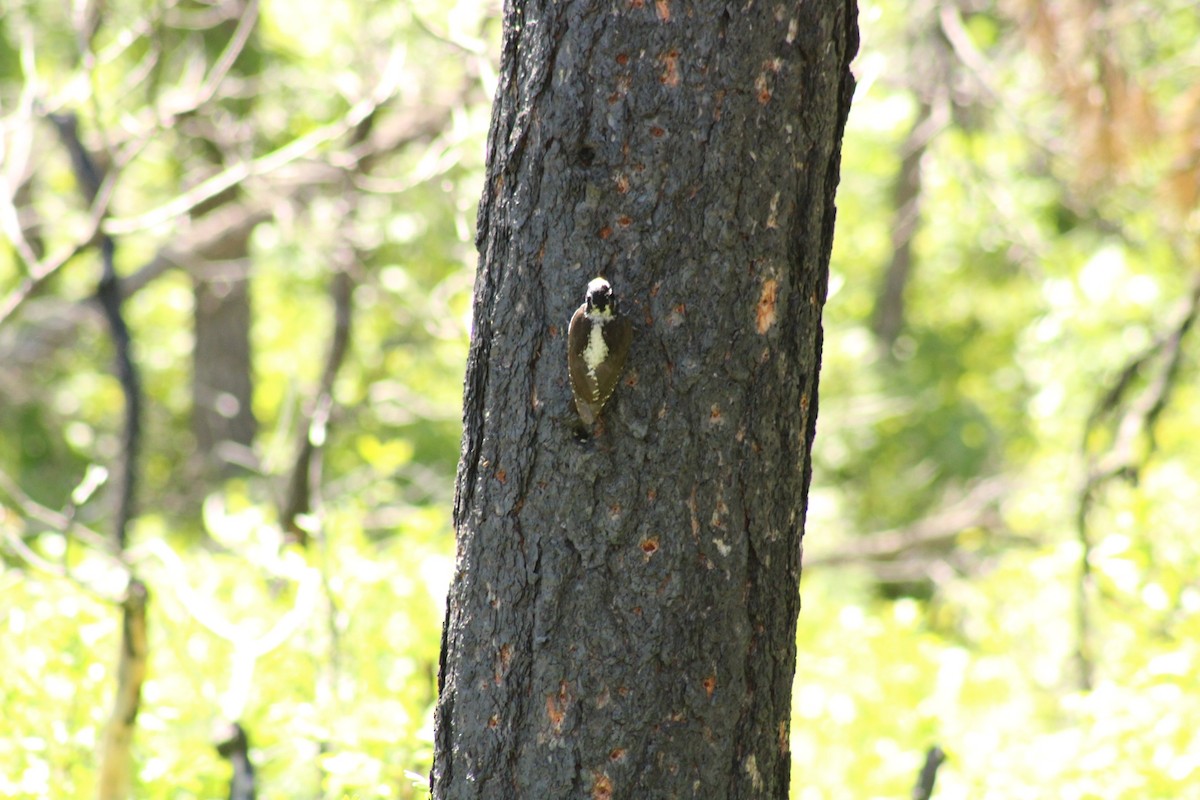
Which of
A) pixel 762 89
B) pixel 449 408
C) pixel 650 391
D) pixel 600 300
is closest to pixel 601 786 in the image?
pixel 650 391

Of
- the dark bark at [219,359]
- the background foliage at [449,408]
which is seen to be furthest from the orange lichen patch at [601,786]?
the dark bark at [219,359]

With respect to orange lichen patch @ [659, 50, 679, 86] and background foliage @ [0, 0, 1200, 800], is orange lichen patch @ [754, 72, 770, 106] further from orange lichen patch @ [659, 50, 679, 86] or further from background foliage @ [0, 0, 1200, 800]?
background foliage @ [0, 0, 1200, 800]

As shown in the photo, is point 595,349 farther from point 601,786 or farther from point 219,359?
point 219,359

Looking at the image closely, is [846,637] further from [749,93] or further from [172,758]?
[749,93]

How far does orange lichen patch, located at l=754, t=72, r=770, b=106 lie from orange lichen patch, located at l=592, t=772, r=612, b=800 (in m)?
0.86

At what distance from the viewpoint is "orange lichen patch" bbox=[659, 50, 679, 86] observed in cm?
146

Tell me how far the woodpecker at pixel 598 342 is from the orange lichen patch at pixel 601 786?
0.47 m

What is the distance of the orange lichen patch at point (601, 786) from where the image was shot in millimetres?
1476

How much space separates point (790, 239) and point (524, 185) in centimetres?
34

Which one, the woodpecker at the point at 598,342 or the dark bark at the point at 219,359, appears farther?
the dark bark at the point at 219,359

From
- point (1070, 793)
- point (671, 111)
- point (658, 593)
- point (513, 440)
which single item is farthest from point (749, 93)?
point (1070, 793)

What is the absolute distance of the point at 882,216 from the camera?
9945 millimetres

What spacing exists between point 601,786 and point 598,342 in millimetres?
549

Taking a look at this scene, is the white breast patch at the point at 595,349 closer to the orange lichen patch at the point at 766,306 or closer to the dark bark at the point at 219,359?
the orange lichen patch at the point at 766,306
